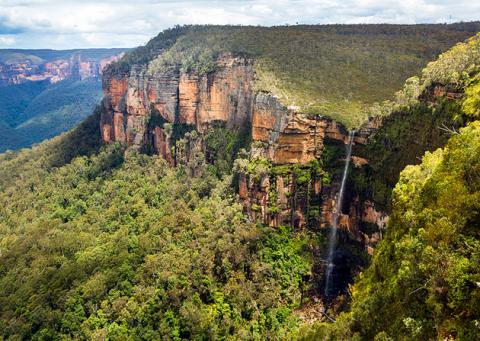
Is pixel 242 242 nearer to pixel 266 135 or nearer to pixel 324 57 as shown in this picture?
pixel 266 135

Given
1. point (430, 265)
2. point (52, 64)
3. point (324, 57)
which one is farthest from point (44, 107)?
point (430, 265)

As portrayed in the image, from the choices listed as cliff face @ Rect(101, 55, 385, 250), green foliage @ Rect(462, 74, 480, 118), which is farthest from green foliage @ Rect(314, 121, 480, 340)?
cliff face @ Rect(101, 55, 385, 250)

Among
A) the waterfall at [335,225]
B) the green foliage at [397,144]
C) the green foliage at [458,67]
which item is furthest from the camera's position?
the waterfall at [335,225]

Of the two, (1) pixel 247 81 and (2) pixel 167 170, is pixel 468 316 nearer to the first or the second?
(1) pixel 247 81

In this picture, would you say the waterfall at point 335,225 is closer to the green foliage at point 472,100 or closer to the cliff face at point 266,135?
the cliff face at point 266,135

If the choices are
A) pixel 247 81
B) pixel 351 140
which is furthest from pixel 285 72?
pixel 351 140

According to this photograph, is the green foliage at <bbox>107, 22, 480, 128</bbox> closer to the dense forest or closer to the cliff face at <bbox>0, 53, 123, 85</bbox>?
the dense forest

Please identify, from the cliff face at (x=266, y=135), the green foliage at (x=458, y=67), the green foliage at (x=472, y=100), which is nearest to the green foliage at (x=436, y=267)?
the green foliage at (x=472, y=100)
